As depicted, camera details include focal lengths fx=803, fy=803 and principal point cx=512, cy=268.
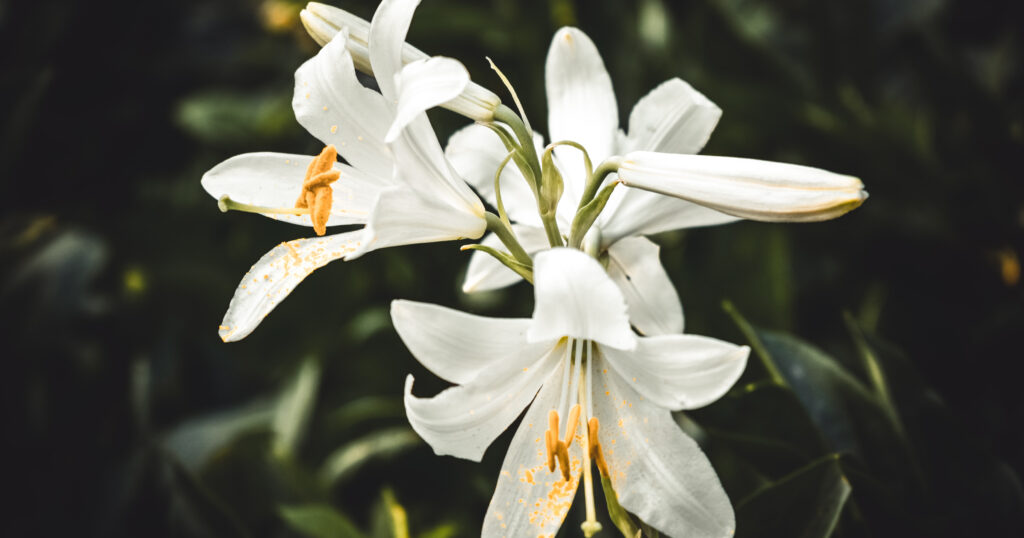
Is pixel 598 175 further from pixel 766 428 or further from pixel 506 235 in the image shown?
pixel 766 428

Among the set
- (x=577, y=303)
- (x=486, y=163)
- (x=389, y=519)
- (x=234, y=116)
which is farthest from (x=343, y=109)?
(x=234, y=116)

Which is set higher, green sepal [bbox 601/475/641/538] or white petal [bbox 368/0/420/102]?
white petal [bbox 368/0/420/102]

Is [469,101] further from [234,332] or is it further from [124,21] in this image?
[124,21]

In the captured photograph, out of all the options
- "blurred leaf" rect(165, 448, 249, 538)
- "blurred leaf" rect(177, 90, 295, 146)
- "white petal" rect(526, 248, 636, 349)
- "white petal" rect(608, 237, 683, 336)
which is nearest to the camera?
"white petal" rect(526, 248, 636, 349)

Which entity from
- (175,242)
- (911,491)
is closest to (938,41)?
(911,491)

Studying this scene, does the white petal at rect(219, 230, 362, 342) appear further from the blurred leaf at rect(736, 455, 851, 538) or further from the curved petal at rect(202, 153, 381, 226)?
the blurred leaf at rect(736, 455, 851, 538)

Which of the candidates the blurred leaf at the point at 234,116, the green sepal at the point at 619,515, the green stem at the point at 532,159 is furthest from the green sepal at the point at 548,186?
the blurred leaf at the point at 234,116

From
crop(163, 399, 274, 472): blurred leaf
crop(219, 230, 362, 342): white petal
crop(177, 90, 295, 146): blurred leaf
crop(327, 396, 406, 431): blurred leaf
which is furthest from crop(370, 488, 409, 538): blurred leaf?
crop(177, 90, 295, 146): blurred leaf

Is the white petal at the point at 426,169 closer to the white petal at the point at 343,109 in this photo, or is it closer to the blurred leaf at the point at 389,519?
the white petal at the point at 343,109
